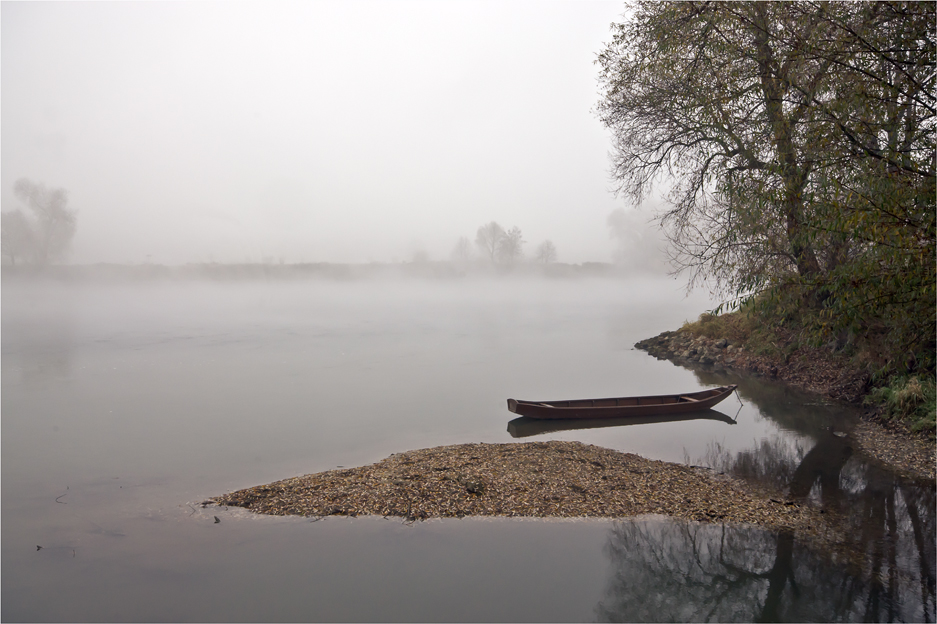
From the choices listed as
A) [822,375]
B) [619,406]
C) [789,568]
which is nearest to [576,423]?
[619,406]

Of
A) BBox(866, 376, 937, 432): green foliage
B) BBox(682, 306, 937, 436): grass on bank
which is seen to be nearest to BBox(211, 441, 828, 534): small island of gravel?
BBox(682, 306, 937, 436): grass on bank

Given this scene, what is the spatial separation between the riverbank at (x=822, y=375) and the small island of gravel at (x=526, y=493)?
13.0 ft

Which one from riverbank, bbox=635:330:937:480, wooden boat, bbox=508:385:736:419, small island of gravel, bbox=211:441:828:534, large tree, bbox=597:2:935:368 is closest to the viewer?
large tree, bbox=597:2:935:368

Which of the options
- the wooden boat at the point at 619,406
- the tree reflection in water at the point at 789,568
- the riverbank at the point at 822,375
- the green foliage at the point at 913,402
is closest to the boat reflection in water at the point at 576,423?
the wooden boat at the point at 619,406

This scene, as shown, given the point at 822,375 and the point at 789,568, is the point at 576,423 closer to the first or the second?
the point at 789,568

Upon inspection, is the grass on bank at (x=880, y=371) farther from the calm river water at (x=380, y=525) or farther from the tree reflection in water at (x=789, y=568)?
the tree reflection in water at (x=789, y=568)

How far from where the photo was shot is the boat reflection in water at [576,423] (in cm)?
1491

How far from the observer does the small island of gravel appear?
8.55 metres

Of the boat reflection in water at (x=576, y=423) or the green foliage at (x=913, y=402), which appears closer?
the green foliage at (x=913, y=402)

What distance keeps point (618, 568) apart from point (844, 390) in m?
13.6

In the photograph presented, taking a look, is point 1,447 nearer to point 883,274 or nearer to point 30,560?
point 30,560

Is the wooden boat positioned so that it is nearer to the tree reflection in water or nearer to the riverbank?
the riverbank

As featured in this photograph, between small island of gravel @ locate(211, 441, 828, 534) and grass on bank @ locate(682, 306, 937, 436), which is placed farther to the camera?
grass on bank @ locate(682, 306, 937, 436)

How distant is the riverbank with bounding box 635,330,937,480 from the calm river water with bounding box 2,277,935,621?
67 cm
